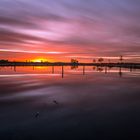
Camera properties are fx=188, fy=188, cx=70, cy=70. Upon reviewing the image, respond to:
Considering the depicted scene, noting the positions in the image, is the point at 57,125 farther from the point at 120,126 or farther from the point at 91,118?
the point at 120,126

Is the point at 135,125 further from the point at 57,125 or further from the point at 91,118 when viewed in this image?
the point at 57,125

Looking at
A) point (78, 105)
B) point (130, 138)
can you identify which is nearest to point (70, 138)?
point (130, 138)

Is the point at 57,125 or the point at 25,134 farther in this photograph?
the point at 57,125

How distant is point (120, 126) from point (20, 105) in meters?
8.25

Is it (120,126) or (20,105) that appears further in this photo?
(20,105)

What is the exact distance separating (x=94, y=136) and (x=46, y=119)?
11.9ft

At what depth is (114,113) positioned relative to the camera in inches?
519

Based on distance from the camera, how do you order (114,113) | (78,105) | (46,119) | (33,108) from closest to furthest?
(46,119) < (114,113) < (33,108) < (78,105)

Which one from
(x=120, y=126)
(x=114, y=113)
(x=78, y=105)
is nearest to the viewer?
(x=120, y=126)

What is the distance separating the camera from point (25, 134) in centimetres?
945

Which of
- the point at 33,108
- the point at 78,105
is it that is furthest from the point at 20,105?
the point at 78,105

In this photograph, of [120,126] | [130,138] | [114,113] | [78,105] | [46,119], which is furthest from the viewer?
[78,105]

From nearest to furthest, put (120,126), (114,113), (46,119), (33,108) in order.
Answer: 1. (120,126)
2. (46,119)
3. (114,113)
4. (33,108)

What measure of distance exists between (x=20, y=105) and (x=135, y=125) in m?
8.95
